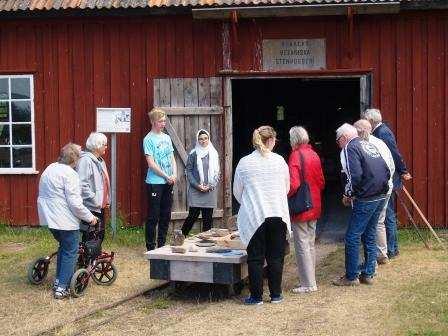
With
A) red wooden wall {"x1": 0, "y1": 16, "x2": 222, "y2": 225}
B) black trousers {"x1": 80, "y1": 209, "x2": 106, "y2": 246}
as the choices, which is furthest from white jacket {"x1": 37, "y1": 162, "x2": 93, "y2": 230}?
red wooden wall {"x1": 0, "y1": 16, "x2": 222, "y2": 225}

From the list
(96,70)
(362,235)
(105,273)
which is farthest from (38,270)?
(96,70)

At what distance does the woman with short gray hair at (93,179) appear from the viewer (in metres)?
8.41

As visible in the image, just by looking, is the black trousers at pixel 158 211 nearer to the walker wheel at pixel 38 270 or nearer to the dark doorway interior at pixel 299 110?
the walker wheel at pixel 38 270

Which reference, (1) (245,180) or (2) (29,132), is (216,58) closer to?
(2) (29,132)

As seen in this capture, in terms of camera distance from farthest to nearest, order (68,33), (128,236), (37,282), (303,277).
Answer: (68,33) → (128,236) → (37,282) → (303,277)

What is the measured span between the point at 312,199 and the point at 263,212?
0.74 meters

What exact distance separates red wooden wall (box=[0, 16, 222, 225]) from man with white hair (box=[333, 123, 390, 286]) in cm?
419

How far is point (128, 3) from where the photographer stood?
11648mm

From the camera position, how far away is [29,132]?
12.5 meters

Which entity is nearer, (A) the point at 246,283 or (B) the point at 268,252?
(B) the point at 268,252

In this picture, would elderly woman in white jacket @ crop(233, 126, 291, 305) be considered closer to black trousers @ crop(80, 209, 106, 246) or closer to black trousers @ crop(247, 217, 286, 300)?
black trousers @ crop(247, 217, 286, 300)

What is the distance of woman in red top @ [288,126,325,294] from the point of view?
26.0ft

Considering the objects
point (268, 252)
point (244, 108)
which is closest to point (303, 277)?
point (268, 252)

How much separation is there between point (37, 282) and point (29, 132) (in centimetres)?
444
